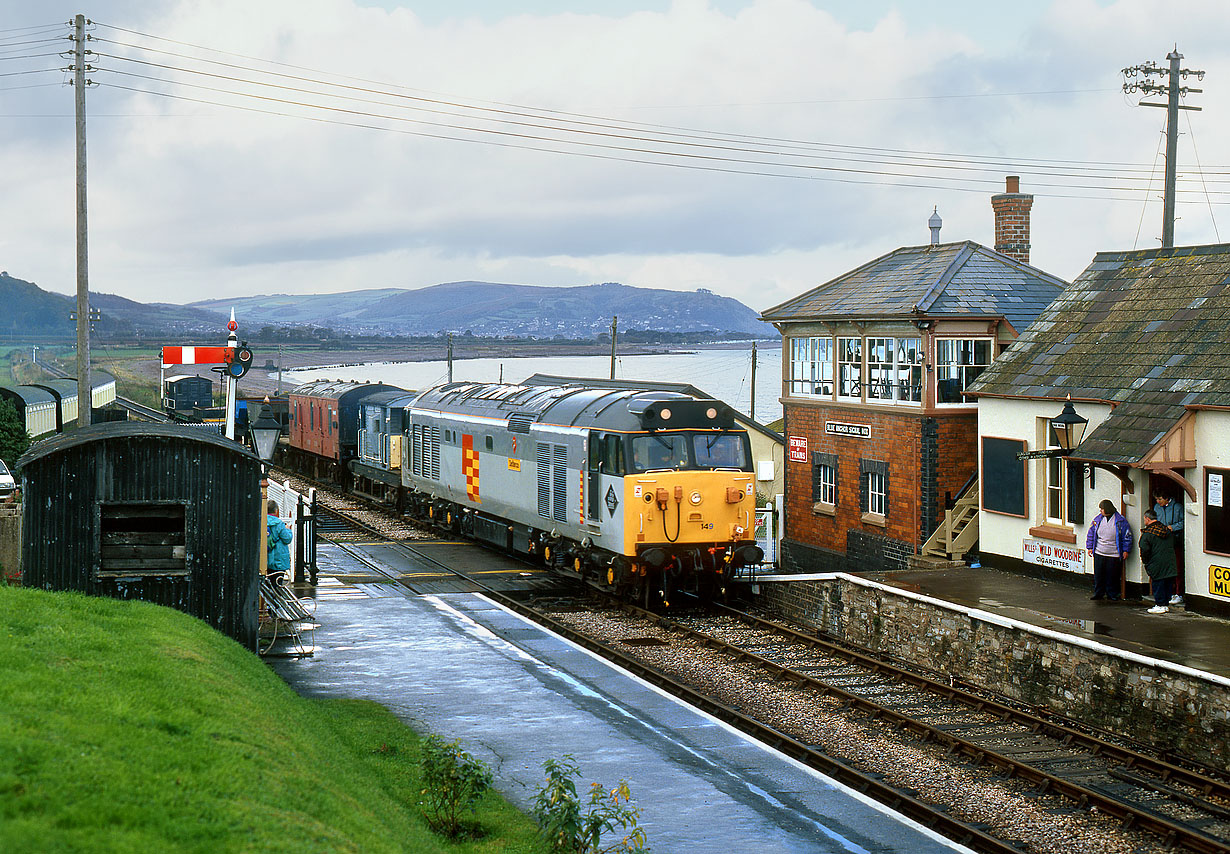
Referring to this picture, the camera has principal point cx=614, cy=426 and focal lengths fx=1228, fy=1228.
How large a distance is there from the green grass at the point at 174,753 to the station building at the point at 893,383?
54.4ft

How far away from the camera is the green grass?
21.0 feet

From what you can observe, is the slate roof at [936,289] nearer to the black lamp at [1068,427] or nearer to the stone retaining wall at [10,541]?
the black lamp at [1068,427]

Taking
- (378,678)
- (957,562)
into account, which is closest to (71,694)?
(378,678)

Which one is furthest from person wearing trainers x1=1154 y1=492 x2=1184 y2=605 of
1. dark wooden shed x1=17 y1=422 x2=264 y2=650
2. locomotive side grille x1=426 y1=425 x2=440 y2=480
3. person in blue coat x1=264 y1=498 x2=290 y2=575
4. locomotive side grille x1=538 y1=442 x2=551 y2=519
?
locomotive side grille x1=426 y1=425 x2=440 y2=480

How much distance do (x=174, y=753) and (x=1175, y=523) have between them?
15.0 meters

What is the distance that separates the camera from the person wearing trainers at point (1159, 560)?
1731 centimetres

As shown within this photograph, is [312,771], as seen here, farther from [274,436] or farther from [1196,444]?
[1196,444]

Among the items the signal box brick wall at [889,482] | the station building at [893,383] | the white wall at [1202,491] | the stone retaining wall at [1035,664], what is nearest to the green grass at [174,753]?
the stone retaining wall at [1035,664]

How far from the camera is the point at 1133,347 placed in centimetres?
2069

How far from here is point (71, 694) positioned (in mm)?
8578

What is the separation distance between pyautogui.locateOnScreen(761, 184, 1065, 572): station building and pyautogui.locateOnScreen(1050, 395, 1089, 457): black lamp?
4.78 metres

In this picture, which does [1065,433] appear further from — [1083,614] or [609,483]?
[609,483]

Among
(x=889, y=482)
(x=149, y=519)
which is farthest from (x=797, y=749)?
(x=889, y=482)

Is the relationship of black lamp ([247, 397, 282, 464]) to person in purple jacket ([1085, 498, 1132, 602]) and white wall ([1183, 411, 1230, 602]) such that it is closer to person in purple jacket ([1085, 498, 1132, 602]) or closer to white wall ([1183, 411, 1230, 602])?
person in purple jacket ([1085, 498, 1132, 602])
